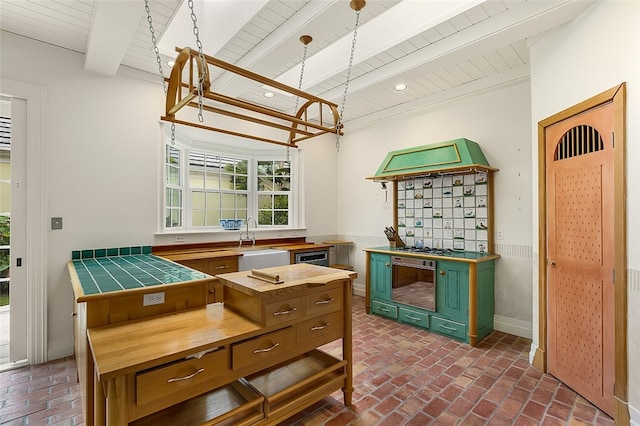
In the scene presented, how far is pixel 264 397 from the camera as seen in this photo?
5.91ft

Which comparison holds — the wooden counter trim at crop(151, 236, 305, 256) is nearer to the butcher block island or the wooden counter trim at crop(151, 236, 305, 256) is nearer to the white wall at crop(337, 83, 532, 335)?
the butcher block island

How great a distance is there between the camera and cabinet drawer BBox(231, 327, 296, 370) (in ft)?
5.42

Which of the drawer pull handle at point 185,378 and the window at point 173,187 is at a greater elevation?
the window at point 173,187

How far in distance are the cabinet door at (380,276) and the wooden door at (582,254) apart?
1.79 m

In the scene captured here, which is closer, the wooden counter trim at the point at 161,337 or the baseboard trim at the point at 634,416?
the wooden counter trim at the point at 161,337

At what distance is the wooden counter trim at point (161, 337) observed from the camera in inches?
51.0

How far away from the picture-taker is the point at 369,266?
439 cm

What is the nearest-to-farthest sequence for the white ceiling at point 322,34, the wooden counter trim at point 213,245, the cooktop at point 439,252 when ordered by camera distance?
1. the white ceiling at point 322,34
2. the cooktop at point 439,252
3. the wooden counter trim at point 213,245

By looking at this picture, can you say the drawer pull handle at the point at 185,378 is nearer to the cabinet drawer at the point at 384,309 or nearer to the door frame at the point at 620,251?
the door frame at the point at 620,251

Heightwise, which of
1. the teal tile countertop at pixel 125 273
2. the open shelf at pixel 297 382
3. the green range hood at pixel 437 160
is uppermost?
the green range hood at pixel 437 160

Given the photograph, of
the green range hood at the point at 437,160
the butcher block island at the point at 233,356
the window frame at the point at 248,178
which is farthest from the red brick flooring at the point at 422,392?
the green range hood at the point at 437,160

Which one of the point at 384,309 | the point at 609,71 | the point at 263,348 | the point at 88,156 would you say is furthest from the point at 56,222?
the point at 609,71

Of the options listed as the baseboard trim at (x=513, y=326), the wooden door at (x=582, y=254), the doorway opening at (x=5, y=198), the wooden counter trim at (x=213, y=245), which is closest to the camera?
the wooden door at (x=582, y=254)

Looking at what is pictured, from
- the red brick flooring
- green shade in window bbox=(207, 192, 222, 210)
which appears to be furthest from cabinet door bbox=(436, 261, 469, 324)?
green shade in window bbox=(207, 192, 222, 210)
